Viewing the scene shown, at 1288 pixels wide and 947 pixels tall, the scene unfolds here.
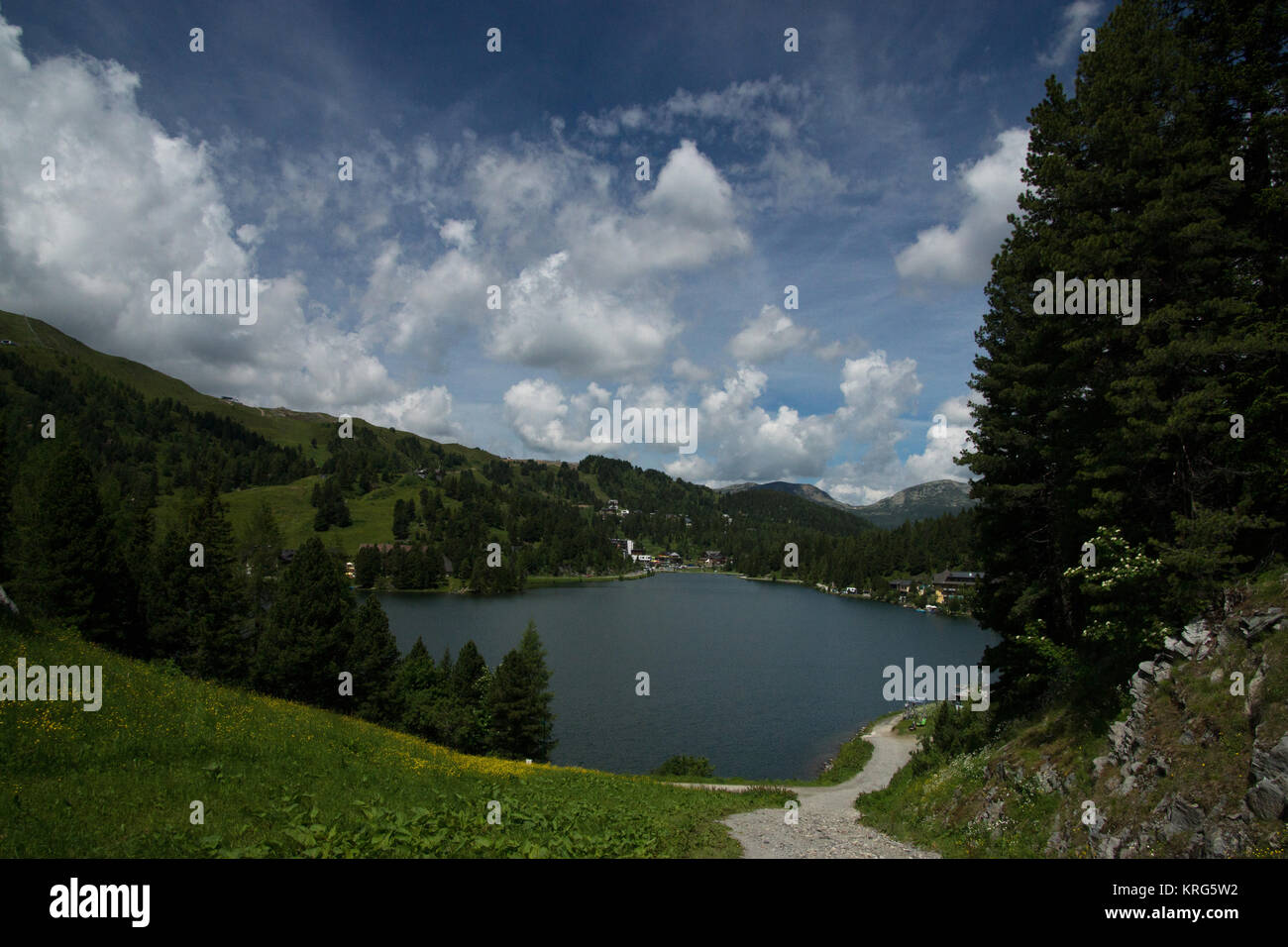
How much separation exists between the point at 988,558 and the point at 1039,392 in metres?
7.03

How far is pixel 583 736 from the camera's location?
154 feet

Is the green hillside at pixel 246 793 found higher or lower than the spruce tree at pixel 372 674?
higher

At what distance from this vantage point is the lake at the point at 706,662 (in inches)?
1818

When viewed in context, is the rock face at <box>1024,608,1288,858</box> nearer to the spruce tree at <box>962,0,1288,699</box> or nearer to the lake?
the spruce tree at <box>962,0,1288,699</box>

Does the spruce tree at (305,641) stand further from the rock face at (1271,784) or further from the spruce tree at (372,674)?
the rock face at (1271,784)

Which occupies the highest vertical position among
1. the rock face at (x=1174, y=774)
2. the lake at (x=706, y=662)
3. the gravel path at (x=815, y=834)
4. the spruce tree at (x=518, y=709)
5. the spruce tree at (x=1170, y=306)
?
the spruce tree at (x=1170, y=306)

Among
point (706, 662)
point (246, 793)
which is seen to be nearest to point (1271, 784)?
point (246, 793)

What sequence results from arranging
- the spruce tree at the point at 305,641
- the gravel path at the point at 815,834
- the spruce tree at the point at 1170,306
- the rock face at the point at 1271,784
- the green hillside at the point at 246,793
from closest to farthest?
the green hillside at the point at 246,793 → the rock face at the point at 1271,784 → the gravel path at the point at 815,834 → the spruce tree at the point at 1170,306 → the spruce tree at the point at 305,641

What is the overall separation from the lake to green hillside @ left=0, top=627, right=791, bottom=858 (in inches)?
1120

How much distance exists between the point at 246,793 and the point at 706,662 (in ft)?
227

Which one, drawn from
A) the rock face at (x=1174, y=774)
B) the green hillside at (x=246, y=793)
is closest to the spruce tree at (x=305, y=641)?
the green hillside at (x=246, y=793)

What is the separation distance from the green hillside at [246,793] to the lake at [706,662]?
2844 cm
